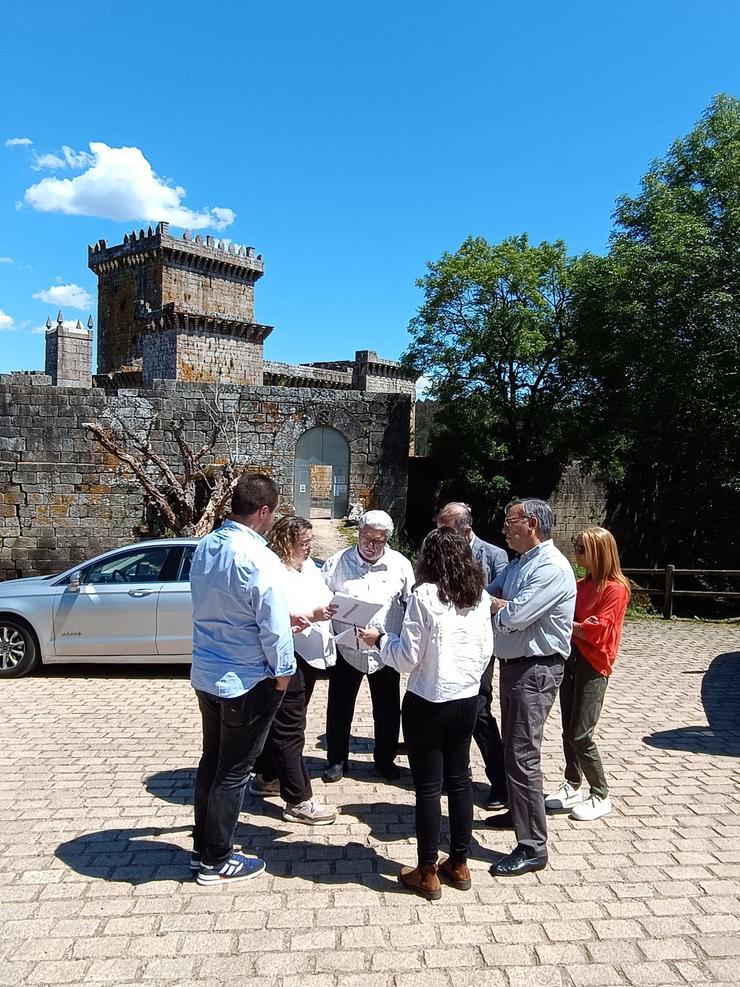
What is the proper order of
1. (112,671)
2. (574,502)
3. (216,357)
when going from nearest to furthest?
(112,671), (574,502), (216,357)

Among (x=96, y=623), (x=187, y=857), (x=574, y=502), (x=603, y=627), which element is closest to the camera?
(x=187, y=857)

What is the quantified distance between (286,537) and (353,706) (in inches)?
47.9

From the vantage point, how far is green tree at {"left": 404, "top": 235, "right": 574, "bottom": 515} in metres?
15.3

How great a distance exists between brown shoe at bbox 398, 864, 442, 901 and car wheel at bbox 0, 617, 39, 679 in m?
5.12

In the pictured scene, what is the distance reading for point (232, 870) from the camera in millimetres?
3418

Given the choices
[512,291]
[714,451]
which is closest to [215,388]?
[512,291]

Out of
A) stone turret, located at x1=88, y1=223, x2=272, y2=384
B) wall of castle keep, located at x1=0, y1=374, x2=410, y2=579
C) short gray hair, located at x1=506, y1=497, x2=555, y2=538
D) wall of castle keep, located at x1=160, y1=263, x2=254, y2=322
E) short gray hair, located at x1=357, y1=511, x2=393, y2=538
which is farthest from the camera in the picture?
wall of castle keep, located at x1=160, y1=263, x2=254, y2=322

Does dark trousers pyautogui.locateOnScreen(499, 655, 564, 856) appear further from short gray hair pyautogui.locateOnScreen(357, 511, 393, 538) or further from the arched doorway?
the arched doorway

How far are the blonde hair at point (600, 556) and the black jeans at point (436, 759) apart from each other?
1.27 m

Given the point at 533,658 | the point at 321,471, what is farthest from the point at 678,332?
the point at 533,658

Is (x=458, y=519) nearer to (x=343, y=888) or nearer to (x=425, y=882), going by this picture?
(x=425, y=882)

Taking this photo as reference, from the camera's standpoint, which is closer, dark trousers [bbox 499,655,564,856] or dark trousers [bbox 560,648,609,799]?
dark trousers [bbox 499,655,564,856]

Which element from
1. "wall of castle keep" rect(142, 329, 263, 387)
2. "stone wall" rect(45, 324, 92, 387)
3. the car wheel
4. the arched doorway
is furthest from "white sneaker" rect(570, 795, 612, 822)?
"stone wall" rect(45, 324, 92, 387)

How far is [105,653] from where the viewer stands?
23.2 feet
